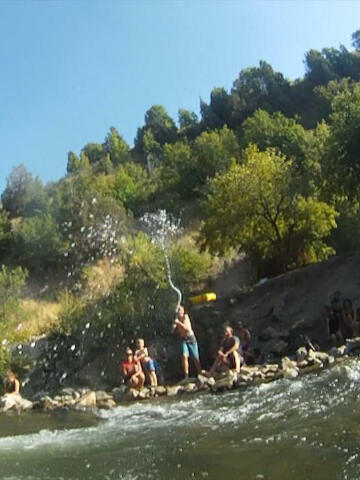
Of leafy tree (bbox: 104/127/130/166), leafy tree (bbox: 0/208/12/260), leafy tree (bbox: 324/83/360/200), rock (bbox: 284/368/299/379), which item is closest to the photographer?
rock (bbox: 284/368/299/379)

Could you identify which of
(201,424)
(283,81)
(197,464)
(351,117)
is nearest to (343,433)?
(197,464)

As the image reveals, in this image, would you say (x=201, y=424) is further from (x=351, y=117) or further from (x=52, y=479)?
(x=351, y=117)

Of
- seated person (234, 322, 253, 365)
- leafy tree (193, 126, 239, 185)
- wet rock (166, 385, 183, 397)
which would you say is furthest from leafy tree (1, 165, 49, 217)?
wet rock (166, 385, 183, 397)

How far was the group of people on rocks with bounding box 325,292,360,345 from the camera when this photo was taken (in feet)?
63.8

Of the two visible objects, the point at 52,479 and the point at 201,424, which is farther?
the point at 201,424

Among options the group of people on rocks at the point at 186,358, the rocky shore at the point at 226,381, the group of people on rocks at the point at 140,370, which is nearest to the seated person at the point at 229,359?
the group of people on rocks at the point at 186,358

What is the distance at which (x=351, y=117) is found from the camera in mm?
26453

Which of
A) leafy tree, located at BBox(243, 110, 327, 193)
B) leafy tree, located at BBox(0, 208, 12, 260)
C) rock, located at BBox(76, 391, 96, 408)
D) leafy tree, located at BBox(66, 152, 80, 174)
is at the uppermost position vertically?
leafy tree, located at BBox(66, 152, 80, 174)

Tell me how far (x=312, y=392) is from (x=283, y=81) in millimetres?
83645

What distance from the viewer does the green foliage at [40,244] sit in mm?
51312

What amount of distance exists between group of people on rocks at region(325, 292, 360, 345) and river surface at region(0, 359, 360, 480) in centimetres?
580

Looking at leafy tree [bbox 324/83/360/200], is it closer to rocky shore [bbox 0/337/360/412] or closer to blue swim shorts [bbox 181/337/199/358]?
rocky shore [bbox 0/337/360/412]

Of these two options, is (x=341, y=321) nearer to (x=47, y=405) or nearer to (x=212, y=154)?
(x=47, y=405)

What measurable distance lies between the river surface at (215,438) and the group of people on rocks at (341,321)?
19.0ft
